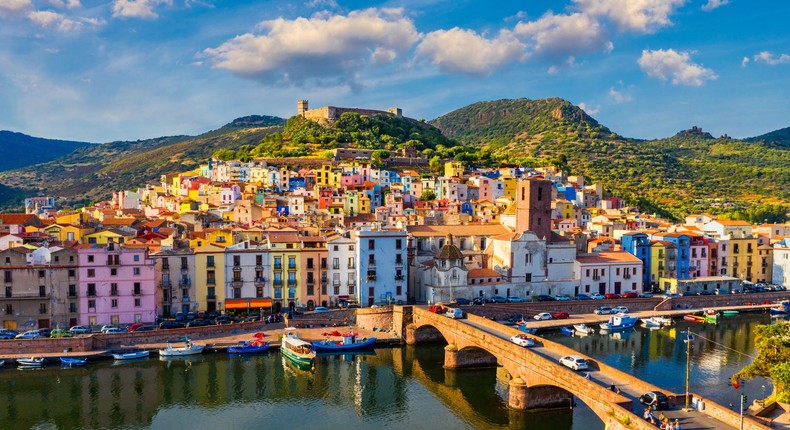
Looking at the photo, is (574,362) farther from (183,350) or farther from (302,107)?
(302,107)

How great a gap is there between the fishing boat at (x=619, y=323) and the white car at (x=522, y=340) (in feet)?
66.8

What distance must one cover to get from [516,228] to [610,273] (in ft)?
35.8

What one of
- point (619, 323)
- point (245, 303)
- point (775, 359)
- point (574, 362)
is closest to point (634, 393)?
point (574, 362)

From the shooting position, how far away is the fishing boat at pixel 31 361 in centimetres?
4628

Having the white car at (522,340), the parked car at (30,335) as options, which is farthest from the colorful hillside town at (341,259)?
the white car at (522,340)

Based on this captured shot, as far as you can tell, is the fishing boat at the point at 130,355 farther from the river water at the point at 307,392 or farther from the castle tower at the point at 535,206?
the castle tower at the point at 535,206

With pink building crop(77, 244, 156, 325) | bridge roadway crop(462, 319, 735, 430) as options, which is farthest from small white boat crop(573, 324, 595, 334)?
pink building crop(77, 244, 156, 325)

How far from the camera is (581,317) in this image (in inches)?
2485

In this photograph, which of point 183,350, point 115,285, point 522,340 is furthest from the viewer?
point 115,285

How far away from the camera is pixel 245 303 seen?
5828cm

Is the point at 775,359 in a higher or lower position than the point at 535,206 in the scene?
lower

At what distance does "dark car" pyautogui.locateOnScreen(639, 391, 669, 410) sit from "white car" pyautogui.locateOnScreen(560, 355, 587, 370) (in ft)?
16.9

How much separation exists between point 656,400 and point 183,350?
34.0 m

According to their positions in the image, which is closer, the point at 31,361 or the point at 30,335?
the point at 31,361
